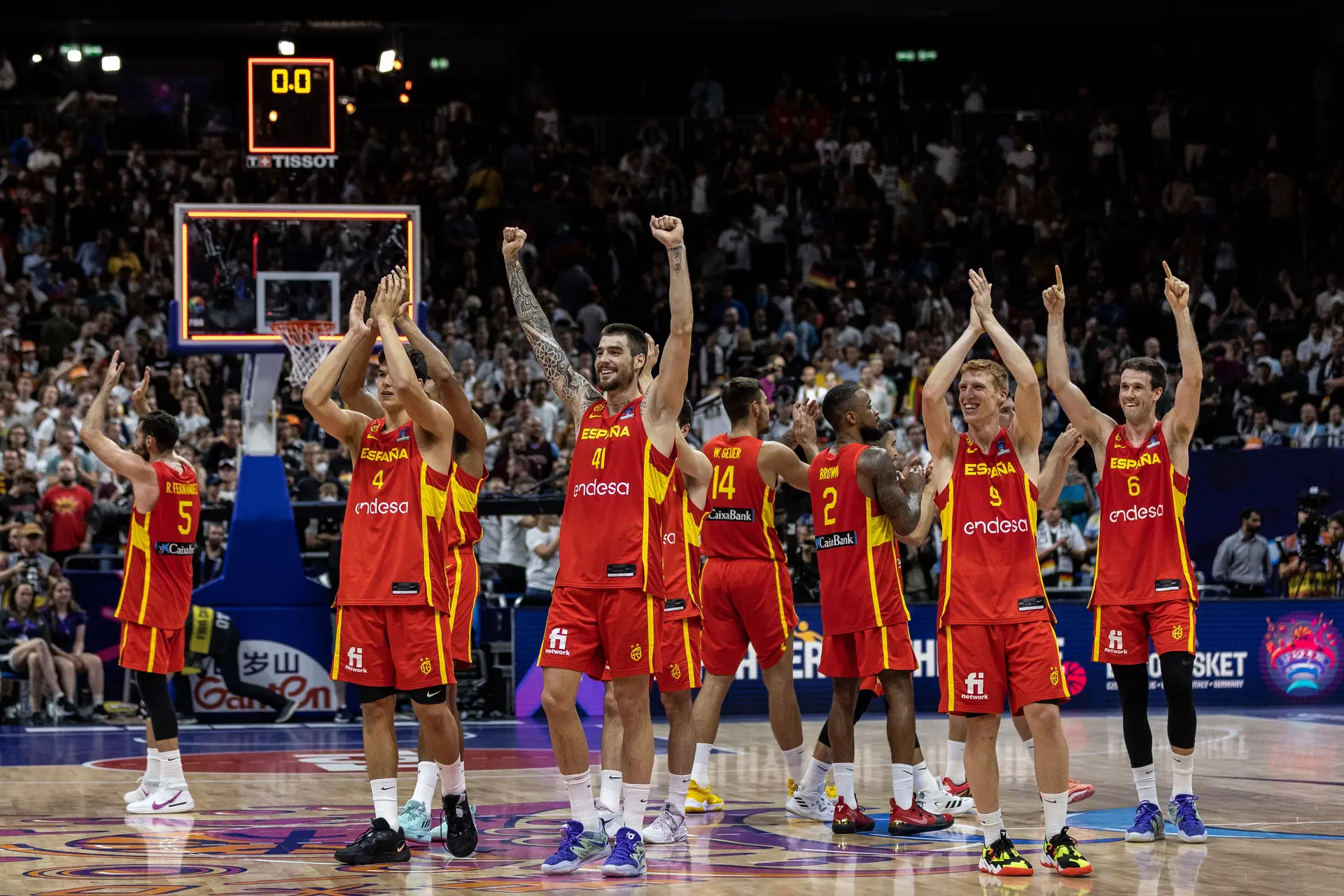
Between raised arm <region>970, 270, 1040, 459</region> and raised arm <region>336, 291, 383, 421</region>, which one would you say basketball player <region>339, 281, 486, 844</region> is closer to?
raised arm <region>336, 291, 383, 421</region>

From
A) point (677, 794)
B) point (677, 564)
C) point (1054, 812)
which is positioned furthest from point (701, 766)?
point (1054, 812)

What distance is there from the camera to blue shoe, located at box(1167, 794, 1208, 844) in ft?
28.9

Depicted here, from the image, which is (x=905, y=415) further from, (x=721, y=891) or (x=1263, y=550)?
(x=721, y=891)

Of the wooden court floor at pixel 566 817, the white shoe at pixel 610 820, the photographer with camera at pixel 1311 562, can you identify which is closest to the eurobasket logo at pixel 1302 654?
the photographer with camera at pixel 1311 562

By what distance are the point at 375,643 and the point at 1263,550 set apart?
509 inches

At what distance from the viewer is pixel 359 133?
27.1 meters

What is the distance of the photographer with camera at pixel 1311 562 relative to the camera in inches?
702

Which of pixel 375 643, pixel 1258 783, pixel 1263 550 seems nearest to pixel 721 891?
pixel 375 643

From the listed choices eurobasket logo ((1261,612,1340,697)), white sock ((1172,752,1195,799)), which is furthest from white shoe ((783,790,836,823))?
eurobasket logo ((1261,612,1340,697))

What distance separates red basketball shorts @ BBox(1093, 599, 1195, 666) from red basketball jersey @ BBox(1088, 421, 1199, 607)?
5cm

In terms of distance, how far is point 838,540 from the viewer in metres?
9.58

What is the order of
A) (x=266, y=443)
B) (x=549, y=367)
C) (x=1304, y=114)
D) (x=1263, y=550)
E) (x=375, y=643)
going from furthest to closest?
1. (x=1304, y=114)
2. (x=1263, y=550)
3. (x=266, y=443)
4. (x=549, y=367)
5. (x=375, y=643)

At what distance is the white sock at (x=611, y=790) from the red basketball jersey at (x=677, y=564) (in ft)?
2.74

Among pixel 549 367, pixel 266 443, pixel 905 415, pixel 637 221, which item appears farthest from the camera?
pixel 637 221
